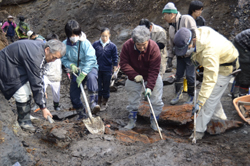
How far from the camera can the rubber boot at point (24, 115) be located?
330cm

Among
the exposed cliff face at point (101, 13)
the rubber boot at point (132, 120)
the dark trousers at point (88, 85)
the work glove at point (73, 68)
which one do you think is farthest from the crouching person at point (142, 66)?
the exposed cliff face at point (101, 13)

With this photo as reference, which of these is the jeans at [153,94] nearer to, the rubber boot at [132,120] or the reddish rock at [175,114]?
the rubber boot at [132,120]

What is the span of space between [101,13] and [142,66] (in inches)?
332

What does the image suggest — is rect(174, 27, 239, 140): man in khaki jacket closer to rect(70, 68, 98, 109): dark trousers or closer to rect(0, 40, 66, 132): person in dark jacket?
rect(70, 68, 98, 109): dark trousers

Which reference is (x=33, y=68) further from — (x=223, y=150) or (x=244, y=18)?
(x=244, y=18)

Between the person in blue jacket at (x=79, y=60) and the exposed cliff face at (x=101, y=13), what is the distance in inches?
242

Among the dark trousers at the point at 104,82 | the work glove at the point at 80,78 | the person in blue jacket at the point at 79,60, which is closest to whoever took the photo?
the person in blue jacket at the point at 79,60

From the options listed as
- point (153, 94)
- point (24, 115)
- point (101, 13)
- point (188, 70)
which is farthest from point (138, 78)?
point (101, 13)

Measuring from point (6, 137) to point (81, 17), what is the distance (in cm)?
987

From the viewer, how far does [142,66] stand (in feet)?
12.2

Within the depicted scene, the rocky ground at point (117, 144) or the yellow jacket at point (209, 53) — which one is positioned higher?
the yellow jacket at point (209, 53)

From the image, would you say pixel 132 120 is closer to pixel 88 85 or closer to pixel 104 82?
pixel 88 85

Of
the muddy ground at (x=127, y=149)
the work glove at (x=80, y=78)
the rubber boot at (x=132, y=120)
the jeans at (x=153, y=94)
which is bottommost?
the rubber boot at (x=132, y=120)

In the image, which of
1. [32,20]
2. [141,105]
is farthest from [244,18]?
[32,20]
